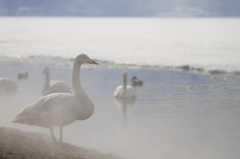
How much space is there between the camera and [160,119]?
730 cm

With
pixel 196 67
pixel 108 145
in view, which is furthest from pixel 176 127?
pixel 196 67

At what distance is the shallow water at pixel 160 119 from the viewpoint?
547 centimetres

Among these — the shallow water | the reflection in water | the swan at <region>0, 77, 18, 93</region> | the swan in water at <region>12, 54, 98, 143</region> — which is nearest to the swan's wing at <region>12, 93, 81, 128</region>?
the swan in water at <region>12, 54, 98, 143</region>

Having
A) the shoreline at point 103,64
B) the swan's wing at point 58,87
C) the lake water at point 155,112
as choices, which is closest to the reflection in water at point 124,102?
the lake water at point 155,112

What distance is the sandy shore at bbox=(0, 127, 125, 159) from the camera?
4.24 metres

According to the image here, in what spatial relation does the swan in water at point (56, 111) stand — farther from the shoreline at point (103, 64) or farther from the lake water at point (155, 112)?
the shoreline at point (103, 64)

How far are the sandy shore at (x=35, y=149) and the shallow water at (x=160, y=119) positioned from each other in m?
0.56

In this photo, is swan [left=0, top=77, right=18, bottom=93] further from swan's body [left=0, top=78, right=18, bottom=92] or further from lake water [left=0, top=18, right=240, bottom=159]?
lake water [left=0, top=18, right=240, bottom=159]

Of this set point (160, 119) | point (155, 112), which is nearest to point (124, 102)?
point (155, 112)

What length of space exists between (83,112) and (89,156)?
0.72 m

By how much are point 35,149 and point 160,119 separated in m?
3.43

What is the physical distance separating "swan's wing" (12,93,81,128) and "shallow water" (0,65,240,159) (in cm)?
80

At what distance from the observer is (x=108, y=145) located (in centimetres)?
554

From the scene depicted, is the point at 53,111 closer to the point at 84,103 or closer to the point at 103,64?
the point at 84,103
